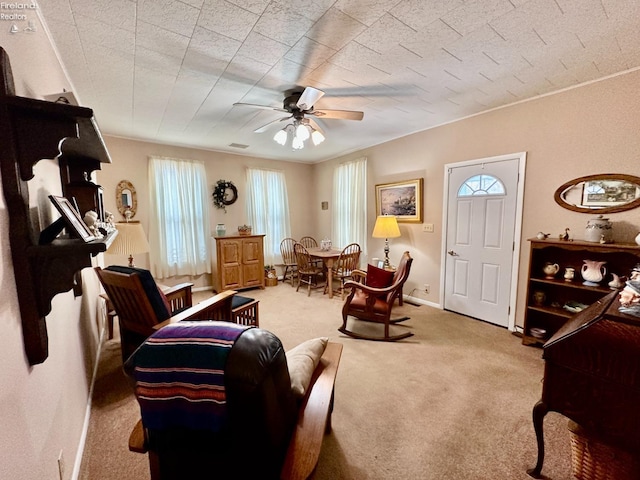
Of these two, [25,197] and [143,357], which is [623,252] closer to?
[143,357]

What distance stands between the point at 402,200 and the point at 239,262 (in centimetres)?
303

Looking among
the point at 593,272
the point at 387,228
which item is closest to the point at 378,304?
the point at 387,228

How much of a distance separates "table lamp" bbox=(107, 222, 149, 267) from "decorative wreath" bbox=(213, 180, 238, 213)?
7.96 feet

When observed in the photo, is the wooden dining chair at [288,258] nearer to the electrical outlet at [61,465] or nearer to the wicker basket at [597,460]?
the electrical outlet at [61,465]

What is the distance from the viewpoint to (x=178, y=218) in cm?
465

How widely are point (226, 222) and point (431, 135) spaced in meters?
3.90

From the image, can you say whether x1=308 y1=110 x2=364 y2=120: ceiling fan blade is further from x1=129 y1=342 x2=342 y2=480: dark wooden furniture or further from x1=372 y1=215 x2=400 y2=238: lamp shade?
x1=129 y1=342 x2=342 y2=480: dark wooden furniture

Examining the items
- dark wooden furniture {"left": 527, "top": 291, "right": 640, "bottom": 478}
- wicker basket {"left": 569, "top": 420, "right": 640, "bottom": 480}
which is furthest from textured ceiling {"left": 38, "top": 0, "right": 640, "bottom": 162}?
wicker basket {"left": 569, "top": 420, "right": 640, "bottom": 480}

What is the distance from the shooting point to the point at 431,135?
12.5 feet

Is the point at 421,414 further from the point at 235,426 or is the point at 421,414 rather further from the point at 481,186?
the point at 481,186

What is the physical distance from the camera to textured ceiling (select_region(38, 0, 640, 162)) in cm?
156

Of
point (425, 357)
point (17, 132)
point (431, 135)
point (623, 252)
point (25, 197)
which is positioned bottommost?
point (425, 357)

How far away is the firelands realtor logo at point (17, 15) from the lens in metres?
1.07

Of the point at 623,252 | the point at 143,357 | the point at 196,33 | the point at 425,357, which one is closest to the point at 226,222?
the point at 196,33
